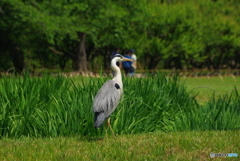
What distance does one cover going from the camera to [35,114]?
31.8 ft

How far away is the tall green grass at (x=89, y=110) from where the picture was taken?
9.12 m

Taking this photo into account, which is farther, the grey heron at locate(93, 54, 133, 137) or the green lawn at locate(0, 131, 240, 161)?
the grey heron at locate(93, 54, 133, 137)

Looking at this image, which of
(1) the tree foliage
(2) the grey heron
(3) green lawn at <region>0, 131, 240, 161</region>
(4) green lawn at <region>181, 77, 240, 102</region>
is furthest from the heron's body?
(1) the tree foliage

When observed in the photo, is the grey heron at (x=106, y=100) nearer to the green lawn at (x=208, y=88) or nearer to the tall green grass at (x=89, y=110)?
the tall green grass at (x=89, y=110)

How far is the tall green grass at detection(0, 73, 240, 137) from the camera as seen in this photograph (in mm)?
9125

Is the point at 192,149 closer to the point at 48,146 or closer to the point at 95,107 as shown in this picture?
the point at 95,107

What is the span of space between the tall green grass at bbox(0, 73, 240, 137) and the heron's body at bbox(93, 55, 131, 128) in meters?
1.07

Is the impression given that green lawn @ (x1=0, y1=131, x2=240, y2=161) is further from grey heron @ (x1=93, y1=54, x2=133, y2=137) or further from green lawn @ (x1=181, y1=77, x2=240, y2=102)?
green lawn @ (x1=181, y1=77, x2=240, y2=102)

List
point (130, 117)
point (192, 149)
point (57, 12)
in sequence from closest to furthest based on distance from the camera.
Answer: point (192, 149)
point (130, 117)
point (57, 12)

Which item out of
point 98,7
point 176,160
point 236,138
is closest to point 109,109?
point 176,160

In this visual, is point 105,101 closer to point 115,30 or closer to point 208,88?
point 208,88

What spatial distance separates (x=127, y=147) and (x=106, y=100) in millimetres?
899

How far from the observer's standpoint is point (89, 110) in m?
9.27

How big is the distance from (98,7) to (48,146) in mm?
23679
